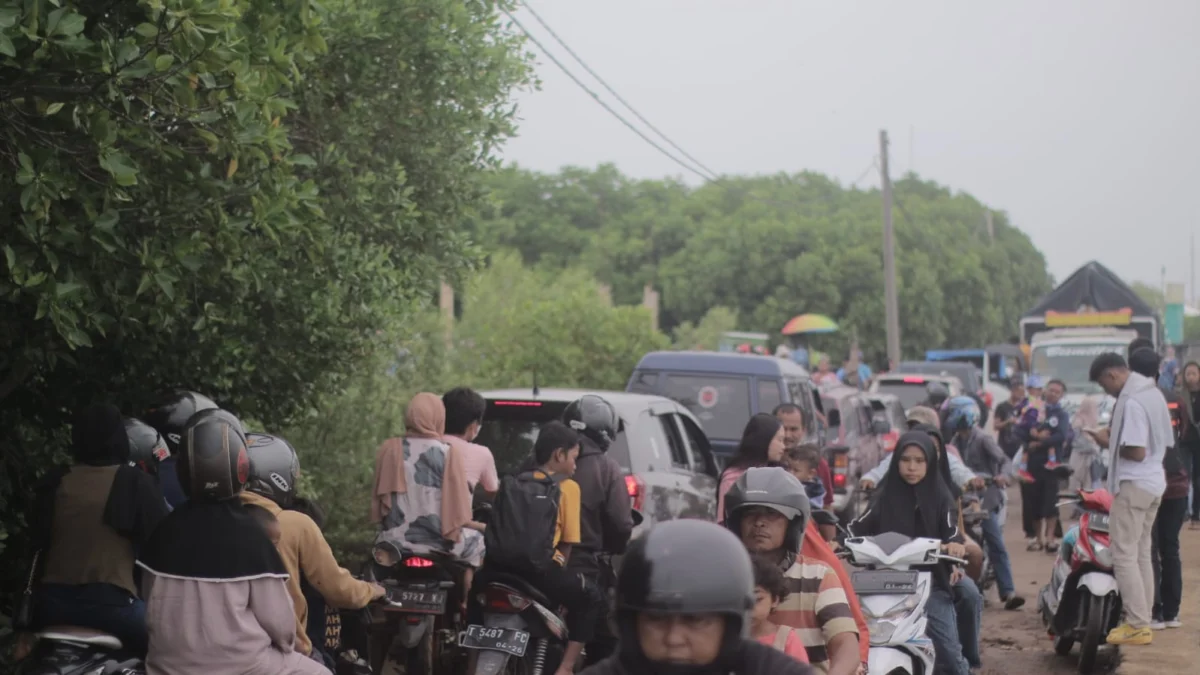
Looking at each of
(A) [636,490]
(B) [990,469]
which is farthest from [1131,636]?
(B) [990,469]

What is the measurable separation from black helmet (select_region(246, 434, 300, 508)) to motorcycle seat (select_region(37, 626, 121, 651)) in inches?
31.0

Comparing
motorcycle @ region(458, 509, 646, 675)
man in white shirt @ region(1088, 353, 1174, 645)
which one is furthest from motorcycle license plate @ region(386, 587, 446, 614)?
man in white shirt @ region(1088, 353, 1174, 645)

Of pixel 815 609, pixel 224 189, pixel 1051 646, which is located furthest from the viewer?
pixel 1051 646

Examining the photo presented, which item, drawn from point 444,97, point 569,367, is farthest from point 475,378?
point 444,97

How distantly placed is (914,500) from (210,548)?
4303mm

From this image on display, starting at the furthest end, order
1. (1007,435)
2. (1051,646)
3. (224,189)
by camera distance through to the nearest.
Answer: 1. (1007,435)
2. (1051,646)
3. (224,189)

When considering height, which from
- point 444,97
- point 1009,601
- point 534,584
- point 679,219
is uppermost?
point 679,219

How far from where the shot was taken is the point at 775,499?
187 inches

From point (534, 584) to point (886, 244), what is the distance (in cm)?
3298

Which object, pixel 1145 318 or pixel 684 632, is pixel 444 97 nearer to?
pixel 684 632

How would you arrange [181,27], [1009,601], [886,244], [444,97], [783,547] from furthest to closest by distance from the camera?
[886,244] → [1009,601] → [444,97] → [181,27] → [783,547]

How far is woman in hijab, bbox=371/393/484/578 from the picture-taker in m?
8.26

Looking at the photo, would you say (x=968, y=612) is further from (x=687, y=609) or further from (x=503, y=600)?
(x=687, y=609)

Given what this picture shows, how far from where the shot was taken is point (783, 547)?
479 centimetres
